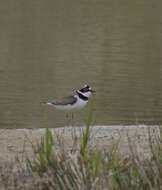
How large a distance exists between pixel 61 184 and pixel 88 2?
22344 mm

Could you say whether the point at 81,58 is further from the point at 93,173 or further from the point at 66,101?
the point at 93,173

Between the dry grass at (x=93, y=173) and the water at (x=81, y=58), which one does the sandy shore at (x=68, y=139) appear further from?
the dry grass at (x=93, y=173)

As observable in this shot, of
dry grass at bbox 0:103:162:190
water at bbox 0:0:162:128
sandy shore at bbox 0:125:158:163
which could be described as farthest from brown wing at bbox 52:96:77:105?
dry grass at bbox 0:103:162:190

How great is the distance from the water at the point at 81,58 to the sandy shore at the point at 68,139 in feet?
1.15

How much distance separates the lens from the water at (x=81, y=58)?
11.7 m

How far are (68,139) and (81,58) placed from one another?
891 cm

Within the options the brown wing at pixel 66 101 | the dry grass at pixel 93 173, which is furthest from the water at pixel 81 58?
the dry grass at pixel 93 173

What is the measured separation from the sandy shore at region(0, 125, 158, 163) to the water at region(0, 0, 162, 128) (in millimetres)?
350

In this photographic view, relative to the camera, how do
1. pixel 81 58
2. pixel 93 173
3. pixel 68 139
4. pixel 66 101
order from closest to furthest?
pixel 93 173, pixel 68 139, pixel 66 101, pixel 81 58

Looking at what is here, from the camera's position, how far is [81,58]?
1673 centimetres

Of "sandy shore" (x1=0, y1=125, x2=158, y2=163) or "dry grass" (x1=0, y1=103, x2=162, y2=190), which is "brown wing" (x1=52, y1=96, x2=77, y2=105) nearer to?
"sandy shore" (x1=0, y1=125, x2=158, y2=163)

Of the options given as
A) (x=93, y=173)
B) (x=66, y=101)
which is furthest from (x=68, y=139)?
(x=93, y=173)

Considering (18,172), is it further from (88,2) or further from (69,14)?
(88,2)

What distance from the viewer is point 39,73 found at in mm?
14938
